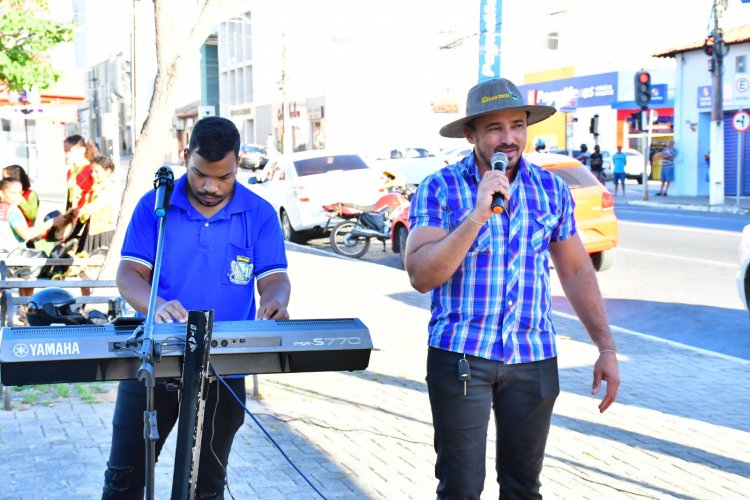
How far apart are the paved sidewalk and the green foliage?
12.9 m

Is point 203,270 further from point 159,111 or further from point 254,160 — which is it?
point 254,160

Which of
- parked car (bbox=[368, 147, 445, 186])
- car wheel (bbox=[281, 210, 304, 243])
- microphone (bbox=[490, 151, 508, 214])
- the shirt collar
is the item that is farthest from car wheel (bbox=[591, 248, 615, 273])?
parked car (bbox=[368, 147, 445, 186])

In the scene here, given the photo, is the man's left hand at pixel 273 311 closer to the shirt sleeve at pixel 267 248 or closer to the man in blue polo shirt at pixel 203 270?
the man in blue polo shirt at pixel 203 270

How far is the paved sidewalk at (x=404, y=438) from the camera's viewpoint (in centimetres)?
528

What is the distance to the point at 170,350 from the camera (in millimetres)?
2846

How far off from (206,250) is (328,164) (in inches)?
641

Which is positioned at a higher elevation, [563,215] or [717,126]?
[717,126]

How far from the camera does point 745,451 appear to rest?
6.07 metres

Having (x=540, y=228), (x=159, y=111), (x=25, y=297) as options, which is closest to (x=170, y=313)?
(x=540, y=228)

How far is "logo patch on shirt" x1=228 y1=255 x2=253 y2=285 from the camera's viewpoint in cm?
361

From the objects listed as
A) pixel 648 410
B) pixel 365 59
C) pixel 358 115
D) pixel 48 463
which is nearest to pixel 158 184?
pixel 48 463

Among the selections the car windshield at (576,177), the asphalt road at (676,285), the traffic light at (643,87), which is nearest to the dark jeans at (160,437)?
the asphalt road at (676,285)

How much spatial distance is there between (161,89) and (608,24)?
189ft

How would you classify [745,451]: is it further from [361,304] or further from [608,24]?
[608,24]
